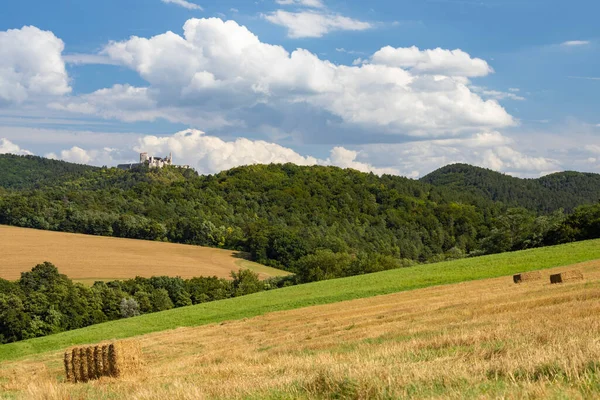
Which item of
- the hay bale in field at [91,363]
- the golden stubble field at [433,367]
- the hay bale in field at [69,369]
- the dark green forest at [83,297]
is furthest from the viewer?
the dark green forest at [83,297]

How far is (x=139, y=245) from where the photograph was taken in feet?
379

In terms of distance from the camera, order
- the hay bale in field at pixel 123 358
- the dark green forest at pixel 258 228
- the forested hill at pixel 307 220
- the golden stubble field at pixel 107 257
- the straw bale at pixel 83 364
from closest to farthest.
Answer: the hay bale in field at pixel 123 358, the straw bale at pixel 83 364, the dark green forest at pixel 258 228, the forested hill at pixel 307 220, the golden stubble field at pixel 107 257

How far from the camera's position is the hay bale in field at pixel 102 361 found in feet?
51.8

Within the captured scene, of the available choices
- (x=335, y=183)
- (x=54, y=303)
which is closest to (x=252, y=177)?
(x=335, y=183)

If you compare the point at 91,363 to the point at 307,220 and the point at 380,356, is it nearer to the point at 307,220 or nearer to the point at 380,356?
the point at 380,356

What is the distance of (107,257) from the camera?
335ft

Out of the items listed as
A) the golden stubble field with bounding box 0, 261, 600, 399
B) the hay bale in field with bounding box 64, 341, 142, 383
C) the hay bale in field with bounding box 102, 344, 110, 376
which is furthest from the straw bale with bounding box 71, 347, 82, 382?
the golden stubble field with bounding box 0, 261, 600, 399

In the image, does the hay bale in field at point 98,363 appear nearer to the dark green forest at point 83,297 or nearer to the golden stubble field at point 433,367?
the golden stubble field at point 433,367

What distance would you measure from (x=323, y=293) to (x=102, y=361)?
102ft

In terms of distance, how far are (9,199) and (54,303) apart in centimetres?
6803

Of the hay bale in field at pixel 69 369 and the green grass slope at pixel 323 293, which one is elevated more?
the hay bale in field at pixel 69 369

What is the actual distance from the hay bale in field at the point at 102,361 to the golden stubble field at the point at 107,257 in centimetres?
7223

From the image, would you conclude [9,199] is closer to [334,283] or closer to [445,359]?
[334,283]

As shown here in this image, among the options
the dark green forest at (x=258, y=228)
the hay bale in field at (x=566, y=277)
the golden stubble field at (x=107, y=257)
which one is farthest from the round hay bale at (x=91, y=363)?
the golden stubble field at (x=107, y=257)
